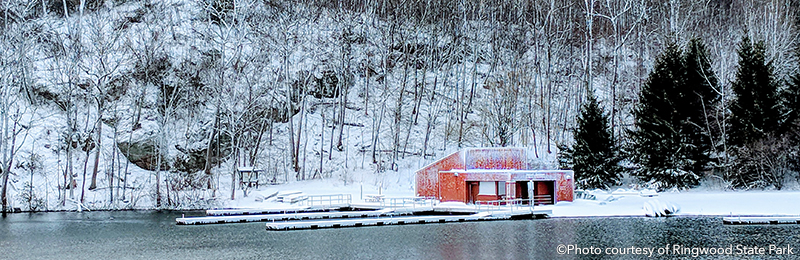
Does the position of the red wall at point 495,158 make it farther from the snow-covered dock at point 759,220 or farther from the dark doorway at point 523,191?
the snow-covered dock at point 759,220

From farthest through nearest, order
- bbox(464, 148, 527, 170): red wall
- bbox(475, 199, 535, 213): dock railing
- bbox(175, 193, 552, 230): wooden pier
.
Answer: bbox(464, 148, 527, 170): red wall
bbox(475, 199, 535, 213): dock railing
bbox(175, 193, 552, 230): wooden pier

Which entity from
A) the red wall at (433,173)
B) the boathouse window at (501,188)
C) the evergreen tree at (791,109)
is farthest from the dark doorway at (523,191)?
the evergreen tree at (791,109)

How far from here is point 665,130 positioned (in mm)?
44812

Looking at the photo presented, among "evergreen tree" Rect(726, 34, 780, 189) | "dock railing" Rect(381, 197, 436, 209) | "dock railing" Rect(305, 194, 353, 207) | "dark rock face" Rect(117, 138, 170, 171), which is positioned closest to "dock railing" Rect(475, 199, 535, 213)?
"dock railing" Rect(381, 197, 436, 209)

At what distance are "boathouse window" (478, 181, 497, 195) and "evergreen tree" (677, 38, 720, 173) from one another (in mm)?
14320

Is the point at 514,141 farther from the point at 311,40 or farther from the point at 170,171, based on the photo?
the point at 170,171

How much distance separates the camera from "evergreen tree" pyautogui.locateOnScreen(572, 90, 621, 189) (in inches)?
1802

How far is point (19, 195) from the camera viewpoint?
42.2m

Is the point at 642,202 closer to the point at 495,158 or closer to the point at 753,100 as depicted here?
the point at 495,158

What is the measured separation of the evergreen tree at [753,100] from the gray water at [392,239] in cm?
1349

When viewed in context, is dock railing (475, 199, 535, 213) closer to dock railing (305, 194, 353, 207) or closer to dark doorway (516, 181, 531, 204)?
dark doorway (516, 181, 531, 204)

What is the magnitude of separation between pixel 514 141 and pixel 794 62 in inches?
806

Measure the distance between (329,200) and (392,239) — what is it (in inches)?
610

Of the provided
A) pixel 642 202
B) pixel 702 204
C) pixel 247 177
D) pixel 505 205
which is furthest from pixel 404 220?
pixel 247 177
